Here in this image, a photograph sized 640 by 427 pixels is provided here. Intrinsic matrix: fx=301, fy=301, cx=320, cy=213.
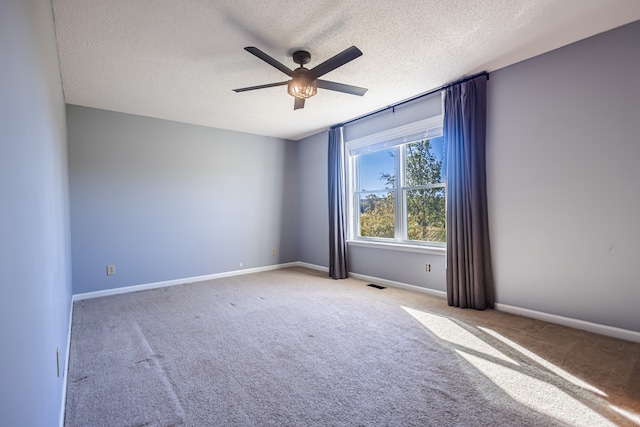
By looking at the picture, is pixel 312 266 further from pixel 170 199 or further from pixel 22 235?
pixel 22 235

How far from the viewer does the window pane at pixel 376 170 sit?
448 cm

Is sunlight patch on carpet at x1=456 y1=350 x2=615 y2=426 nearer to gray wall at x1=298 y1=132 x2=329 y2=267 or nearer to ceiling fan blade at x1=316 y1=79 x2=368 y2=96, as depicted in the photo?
ceiling fan blade at x1=316 y1=79 x2=368 y2=96

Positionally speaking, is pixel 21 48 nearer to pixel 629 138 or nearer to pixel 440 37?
pixel 440 37

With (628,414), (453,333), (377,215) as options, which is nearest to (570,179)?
(453,333)

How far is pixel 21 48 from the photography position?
40.1 inches

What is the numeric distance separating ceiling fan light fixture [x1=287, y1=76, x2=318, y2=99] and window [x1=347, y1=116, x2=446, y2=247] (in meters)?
1.82

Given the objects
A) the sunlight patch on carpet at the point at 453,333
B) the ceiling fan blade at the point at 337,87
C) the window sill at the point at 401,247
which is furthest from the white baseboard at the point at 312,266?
the ceiling fan blade at the point at 337,87

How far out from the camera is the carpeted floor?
1.67 m

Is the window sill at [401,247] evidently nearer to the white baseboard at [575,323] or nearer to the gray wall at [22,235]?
the white baseboard at [575,323]

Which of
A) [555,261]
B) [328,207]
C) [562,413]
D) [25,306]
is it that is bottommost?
[562,413]

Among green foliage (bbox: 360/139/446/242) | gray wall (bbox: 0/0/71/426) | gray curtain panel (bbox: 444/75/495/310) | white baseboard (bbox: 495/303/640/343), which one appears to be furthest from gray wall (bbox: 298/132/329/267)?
gray wall (bbox: 0/0/71/426)

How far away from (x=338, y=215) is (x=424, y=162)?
158 centimetres

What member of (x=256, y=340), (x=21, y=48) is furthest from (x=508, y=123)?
(x=21, y=48)

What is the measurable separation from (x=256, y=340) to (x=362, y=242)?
100 inches
